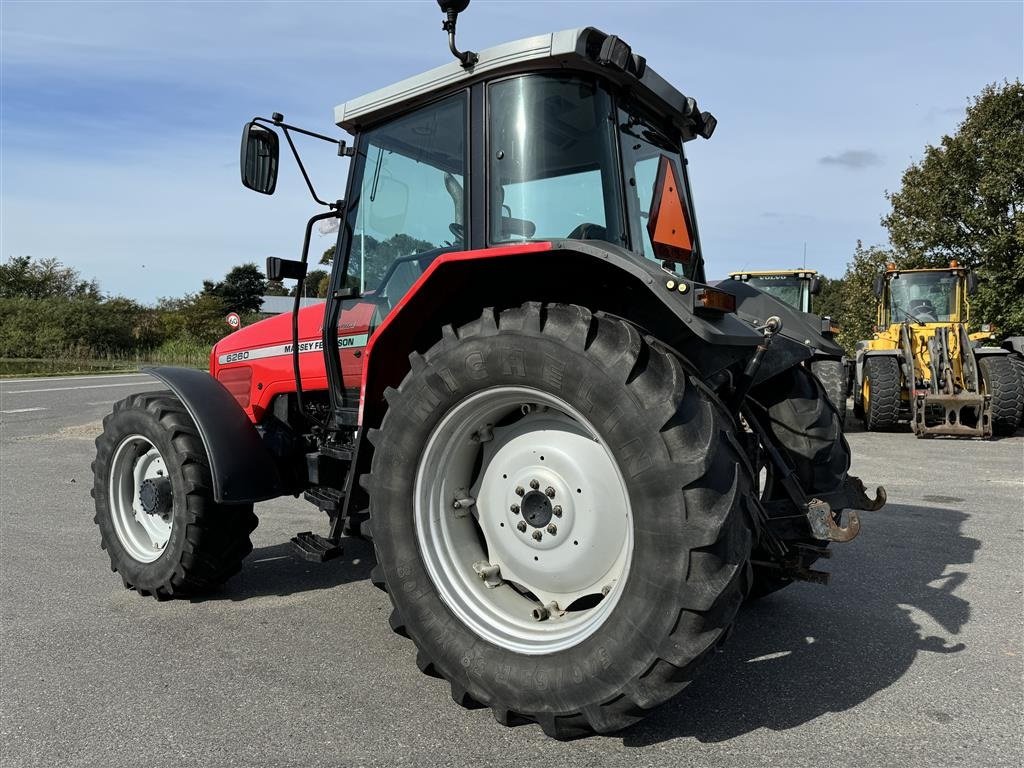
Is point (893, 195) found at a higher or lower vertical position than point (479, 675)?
higher

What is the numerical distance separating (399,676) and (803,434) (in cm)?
206

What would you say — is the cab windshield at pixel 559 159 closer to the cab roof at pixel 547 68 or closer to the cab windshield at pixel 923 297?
the cab roof at pixel 547 68

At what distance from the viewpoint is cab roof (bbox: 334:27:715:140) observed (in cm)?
273

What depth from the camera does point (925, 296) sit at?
12.8 m

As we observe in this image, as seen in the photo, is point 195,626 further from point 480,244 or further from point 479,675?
point 480,244

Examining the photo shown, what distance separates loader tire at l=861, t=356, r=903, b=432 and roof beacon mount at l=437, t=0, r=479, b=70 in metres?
10.0

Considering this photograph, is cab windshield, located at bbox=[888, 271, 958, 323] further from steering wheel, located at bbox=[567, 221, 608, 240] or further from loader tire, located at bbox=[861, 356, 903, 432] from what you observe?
steering wheel, located at bbox=[567, 221, 608, 240]

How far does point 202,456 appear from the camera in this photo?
12.4 ft

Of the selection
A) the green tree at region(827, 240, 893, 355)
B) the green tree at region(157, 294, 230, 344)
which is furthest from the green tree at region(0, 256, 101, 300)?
the green tree at region(827, 240, 893, 355)

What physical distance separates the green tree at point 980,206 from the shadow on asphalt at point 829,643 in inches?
674

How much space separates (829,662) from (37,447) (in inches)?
389

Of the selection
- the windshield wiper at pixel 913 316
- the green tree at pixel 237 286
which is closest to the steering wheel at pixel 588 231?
the windshield wiper at pixel 913 316

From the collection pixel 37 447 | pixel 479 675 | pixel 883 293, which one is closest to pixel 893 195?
pixel 883 293

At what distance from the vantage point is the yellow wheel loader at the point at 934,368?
10828mm
